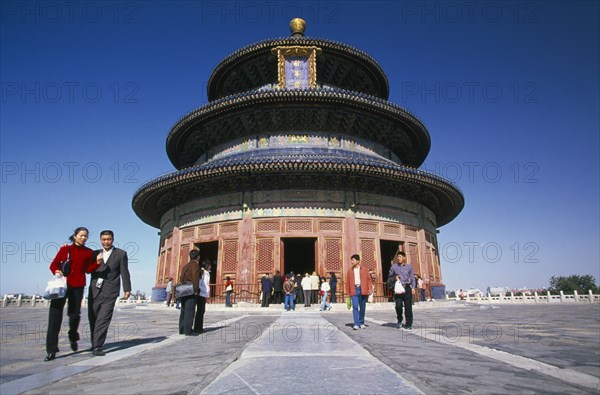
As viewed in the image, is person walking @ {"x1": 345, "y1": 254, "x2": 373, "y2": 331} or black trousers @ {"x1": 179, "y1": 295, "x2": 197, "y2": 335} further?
person walking @ {"x1": 345, "y1": 254, "x2": 373, "y2": 331}

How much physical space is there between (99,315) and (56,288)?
0.59 m

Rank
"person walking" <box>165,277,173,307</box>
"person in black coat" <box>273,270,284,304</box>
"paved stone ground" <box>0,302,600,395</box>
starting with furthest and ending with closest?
"person walking" <box>165,277,173,307</box>
"person in black coat" <box>273,270,284,304</box>
"paved stone ground" <box>0,302,600,395</box>

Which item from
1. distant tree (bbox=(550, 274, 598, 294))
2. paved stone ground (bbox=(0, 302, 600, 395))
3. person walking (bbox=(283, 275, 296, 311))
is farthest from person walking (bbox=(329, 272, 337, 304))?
distant tree (bbox=(550, 274, 598, 294))

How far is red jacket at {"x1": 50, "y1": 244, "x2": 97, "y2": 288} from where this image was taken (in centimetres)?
480

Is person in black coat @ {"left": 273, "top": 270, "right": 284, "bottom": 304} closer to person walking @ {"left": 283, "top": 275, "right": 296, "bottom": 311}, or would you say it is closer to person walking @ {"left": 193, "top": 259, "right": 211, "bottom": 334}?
person walking @ {"left": 283, "top": 275, "right": 296, "bottom": 311}

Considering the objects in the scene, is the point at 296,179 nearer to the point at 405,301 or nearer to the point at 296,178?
the point at 296,178

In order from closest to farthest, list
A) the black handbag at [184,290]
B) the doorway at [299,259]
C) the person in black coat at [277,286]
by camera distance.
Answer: the black handbag at [184,290] < the person in black coat at [277,286] < the doorway at [299,259]

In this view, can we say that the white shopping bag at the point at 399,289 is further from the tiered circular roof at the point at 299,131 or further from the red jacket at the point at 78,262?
the tiered circular roof at the point at 299,131

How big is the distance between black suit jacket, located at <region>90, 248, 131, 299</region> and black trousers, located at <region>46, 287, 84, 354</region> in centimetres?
24

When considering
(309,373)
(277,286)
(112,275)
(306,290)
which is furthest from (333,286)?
(309,373)

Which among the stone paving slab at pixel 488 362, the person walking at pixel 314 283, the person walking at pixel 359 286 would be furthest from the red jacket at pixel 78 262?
the person walking at pixel 314 283

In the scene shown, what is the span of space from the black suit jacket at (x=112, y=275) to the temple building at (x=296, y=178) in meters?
11.4

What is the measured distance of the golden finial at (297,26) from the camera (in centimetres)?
2477

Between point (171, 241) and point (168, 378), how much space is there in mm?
18973
